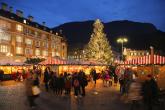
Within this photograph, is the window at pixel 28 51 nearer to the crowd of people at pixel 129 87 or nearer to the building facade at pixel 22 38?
the building facade at pixel 22 38

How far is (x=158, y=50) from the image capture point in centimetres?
11569

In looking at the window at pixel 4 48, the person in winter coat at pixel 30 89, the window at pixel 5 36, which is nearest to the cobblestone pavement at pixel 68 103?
the person in winter coat at pixel 30 89

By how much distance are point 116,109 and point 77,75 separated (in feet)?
23.5

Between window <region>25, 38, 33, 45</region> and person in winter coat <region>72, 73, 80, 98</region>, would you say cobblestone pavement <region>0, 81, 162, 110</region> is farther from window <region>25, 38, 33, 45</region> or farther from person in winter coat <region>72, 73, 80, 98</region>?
window <region>25, 38, 33, 45</region>

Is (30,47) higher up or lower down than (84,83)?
higher up

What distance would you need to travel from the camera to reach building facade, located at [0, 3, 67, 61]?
212ft

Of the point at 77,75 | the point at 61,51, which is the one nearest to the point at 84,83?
the point at 77,75

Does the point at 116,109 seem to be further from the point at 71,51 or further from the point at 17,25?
the point at 71,51

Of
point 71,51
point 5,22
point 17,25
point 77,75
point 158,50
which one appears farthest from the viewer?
point 71,51

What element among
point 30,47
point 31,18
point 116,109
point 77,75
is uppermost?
point 31,18

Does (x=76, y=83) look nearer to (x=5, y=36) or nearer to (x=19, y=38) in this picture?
→ (x=5, y=36)

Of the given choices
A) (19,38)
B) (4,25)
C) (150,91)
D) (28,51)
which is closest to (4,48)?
(4,25)

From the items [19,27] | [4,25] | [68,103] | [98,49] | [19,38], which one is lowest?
[68,103]

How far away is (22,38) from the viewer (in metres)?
72.4
